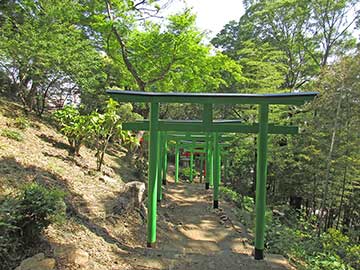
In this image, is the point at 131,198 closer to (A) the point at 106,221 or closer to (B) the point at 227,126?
(A) the point at 106,221

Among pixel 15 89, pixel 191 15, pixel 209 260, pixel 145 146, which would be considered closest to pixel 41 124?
pixel 15 89

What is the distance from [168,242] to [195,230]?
1272 millimetres

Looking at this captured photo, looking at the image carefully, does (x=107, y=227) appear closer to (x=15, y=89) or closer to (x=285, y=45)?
(x=15, y=89)

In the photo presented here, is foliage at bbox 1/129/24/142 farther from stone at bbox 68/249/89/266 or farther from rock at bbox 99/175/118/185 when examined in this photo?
stone at bbox 68/249/89/266

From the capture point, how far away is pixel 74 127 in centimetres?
646

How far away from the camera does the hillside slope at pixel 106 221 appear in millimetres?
3254

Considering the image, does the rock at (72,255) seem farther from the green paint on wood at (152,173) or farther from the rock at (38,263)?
the green paint on wood at (152,173)

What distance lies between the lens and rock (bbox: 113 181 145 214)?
5.06m

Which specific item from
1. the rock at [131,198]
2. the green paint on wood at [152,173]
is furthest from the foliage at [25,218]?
the rock at [131,198]

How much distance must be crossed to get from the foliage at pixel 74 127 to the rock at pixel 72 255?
12.9ft

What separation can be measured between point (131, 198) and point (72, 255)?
2623 mm

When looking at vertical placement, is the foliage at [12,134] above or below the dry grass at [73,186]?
above

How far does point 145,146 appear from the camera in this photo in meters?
10.4

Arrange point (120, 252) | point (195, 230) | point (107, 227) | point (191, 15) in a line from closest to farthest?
point (120, 252), point (107, 227), point (195, 230), point (191, 15)
